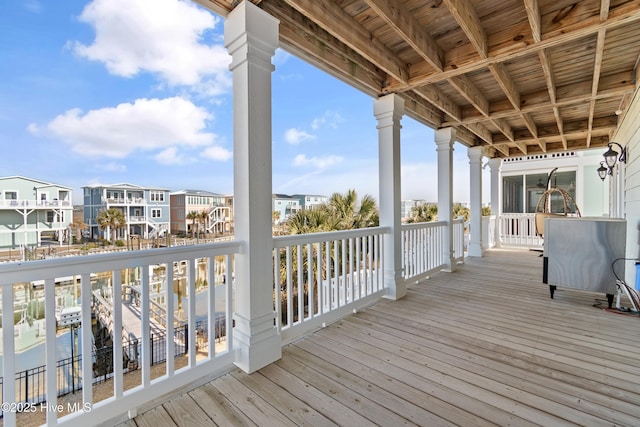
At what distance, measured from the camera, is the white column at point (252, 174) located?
1.98 m

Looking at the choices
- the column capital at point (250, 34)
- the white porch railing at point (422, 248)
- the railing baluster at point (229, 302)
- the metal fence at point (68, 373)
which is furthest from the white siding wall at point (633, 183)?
the metal fence at point (68, 373)

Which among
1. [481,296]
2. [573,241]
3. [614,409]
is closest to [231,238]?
[614,409]

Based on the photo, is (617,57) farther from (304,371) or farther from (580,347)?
(304,371)

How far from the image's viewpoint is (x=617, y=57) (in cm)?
312

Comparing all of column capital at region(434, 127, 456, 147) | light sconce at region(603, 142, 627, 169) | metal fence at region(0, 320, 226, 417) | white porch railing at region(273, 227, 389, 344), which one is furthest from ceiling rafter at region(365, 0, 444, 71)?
→ light sconce at region(603, 142, 627, 169)

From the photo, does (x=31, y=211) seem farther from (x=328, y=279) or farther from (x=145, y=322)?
(x=328, y=279)

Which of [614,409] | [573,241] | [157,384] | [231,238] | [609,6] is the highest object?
[609,6]

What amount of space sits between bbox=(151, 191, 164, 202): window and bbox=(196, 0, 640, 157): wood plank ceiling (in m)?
1.62

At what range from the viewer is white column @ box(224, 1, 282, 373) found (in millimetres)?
1979

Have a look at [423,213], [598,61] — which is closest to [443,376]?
[598,61]

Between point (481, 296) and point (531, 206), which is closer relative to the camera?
point (481, 296)

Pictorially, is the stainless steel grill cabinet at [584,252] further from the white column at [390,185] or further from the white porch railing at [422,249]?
the white column at [390,185]

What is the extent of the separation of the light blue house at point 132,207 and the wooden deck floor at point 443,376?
1.09 m

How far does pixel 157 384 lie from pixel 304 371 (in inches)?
36.1
